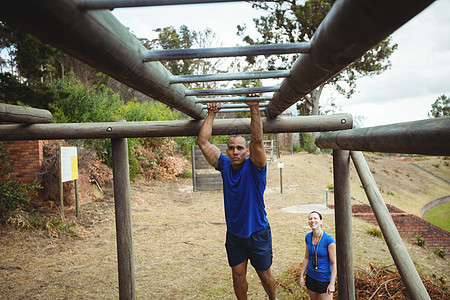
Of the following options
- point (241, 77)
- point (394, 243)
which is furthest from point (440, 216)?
point (241, 77)

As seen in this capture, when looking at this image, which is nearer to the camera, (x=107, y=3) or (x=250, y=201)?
(x=107, y=3)

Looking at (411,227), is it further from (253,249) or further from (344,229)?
(253,249)

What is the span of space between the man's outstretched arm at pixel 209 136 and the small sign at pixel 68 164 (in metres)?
4.92

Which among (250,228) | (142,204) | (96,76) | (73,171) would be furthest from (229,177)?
(96,76)

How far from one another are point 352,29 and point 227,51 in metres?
0.47

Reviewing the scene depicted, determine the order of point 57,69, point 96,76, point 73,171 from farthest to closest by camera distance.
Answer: point 96,76 < point 57,69 < point 73,171

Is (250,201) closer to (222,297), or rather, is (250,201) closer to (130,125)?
(130,125)

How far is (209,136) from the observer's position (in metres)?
2.69

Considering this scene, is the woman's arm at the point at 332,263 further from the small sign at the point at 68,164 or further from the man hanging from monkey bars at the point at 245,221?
the small sign at the point at 68,164

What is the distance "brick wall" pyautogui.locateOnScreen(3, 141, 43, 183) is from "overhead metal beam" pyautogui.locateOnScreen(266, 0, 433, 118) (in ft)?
24.7

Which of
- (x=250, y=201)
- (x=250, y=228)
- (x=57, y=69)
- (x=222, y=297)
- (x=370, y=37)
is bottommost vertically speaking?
(x=222, y=297)

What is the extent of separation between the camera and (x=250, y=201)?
2682 mm

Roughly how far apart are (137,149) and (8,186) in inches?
277

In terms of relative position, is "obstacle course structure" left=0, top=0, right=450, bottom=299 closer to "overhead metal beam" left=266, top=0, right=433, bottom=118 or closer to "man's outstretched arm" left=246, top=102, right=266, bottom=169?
"overhead metal beam" left=266, top=0, right=433, bottom=118
